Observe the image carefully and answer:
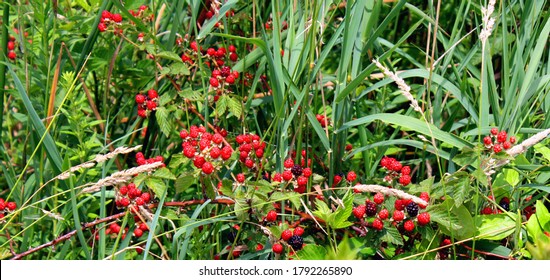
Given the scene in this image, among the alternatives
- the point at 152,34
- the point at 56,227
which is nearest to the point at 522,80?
the point at 152,34

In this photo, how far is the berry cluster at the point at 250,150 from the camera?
1775 mm

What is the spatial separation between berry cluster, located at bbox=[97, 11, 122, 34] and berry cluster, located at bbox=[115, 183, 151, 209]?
0.47 metres

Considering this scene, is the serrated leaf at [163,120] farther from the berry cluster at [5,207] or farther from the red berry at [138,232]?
the berry cluster at [5,207]

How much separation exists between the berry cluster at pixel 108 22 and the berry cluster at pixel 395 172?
81cm

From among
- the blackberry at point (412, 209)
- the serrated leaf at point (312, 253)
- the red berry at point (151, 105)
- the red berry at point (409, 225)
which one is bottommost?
the serrated leaf at point (312, 253)

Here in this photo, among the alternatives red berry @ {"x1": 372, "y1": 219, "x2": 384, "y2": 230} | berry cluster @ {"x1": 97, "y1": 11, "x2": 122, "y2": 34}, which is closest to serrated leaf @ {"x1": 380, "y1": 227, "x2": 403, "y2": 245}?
red berry @ {"x1": 372, "y1": 219, "x2": 384, "y2": 230}

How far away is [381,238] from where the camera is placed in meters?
1.66

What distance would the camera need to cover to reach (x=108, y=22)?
6.36 feet

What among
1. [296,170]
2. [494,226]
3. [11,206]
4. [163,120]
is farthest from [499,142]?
[11,206]

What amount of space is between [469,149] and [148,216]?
756 millimetres

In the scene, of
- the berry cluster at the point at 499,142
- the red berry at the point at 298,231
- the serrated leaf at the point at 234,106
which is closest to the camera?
the berry cluster at the point at 499,142

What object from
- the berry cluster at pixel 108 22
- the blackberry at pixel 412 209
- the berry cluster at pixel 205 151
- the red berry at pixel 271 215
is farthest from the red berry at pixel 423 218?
the berry cluster at pixel 108 22

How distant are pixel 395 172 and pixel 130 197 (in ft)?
2.11

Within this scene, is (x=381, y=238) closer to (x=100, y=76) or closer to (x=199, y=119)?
(x=199, y=119)
